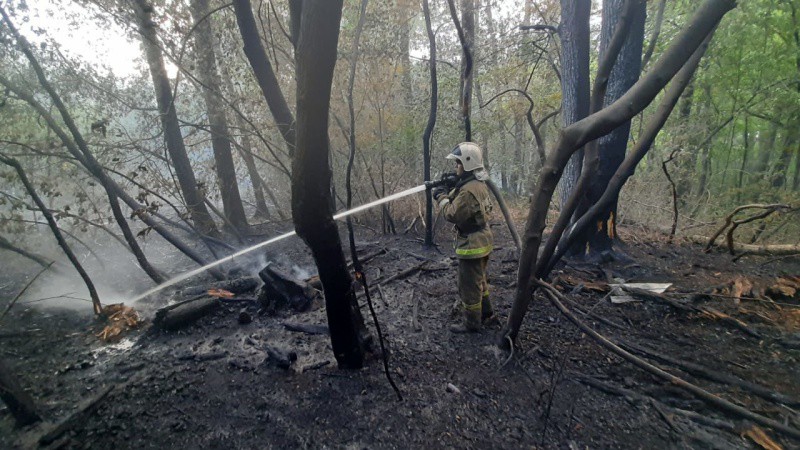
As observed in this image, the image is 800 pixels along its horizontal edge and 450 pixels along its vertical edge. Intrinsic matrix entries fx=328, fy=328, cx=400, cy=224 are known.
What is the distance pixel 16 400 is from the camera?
2906 mm

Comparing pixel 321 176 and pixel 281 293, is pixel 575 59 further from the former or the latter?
pixel 281 293

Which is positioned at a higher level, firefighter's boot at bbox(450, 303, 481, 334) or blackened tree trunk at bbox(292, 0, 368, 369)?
blackened tree trunk at bbox(292, 0, 368, 369)

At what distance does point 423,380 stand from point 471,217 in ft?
6.47

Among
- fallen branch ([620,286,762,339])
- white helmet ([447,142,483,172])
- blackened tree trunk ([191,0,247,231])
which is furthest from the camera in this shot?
blackened tree trunk ([191,0,247,231])

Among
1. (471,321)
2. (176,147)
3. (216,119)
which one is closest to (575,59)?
(471,321)

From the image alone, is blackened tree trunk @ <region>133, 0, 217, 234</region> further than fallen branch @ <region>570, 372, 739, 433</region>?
Yes

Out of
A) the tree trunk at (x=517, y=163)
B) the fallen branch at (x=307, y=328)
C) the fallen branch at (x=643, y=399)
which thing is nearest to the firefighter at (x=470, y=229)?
the fallen branch at (x=643, y=399)

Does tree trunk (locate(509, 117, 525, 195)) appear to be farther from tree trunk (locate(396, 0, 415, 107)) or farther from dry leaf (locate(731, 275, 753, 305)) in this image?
dry leaf (locate(731, 275, 753, 305))

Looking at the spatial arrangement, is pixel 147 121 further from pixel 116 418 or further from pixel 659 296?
pixel 659 296

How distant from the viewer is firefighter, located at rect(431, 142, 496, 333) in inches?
163

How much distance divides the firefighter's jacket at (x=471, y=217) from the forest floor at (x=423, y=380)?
1089mm

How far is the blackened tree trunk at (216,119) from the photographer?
8344 millimetres

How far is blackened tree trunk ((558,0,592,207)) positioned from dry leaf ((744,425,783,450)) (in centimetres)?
423

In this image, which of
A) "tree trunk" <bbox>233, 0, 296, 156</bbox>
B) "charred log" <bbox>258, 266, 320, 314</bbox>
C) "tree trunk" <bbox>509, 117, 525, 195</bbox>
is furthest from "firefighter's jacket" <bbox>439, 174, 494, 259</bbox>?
"tree trunk" <bbox>509, 117, 525, 195</bbox>
